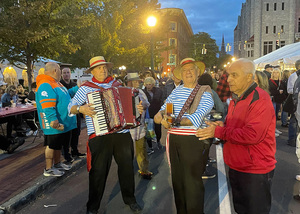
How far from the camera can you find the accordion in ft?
10.5

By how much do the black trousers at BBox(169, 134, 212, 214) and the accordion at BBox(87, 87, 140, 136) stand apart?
670 millimetres

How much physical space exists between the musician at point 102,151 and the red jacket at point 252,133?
1.60 meters

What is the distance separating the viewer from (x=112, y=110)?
10.8ft

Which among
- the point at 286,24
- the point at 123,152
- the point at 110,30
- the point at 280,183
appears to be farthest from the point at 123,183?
the point at 286,24

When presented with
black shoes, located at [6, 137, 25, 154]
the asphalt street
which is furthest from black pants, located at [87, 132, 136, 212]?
black shoes, located at [6, 137, 25, 154]

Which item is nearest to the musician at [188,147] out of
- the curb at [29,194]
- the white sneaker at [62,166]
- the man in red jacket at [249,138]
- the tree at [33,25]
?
the man in red jacket at [249,138]

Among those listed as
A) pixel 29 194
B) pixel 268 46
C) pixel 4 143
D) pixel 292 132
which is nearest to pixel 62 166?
pixel 29 194

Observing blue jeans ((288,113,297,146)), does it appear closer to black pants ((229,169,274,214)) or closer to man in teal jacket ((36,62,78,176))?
black pants ((229,169,274,214))

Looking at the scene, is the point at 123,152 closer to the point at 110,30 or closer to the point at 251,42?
the point at 110,30

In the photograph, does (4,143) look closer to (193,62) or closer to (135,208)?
(135,208)

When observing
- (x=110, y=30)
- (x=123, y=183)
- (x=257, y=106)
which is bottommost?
(x=123, y=183)

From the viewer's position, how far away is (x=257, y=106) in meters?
2.19

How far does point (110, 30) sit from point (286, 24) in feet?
152

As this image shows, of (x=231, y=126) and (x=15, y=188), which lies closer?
(x=231, y=126)
